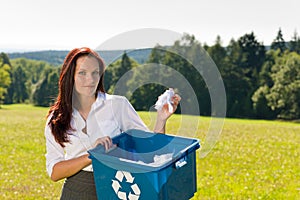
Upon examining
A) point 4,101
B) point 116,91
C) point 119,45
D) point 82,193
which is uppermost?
point 119,45

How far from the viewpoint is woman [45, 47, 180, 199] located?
2.89 metres

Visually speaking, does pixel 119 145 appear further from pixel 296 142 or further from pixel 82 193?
pixel 296 142

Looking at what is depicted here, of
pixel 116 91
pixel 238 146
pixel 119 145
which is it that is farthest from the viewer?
pixel 238 146

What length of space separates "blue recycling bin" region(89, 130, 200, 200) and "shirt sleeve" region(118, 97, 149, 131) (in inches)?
8.5

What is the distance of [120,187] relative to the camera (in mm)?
2459

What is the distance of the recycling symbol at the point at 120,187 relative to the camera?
7.86 feet

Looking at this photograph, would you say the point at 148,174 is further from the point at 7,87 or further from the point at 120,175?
the point at 7,87

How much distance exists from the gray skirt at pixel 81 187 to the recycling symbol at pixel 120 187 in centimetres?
69

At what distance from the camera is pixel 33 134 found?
37.8ft

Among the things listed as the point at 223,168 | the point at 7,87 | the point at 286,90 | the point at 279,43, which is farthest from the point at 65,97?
the point at 7,87

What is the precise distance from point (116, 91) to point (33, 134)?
9.38 m

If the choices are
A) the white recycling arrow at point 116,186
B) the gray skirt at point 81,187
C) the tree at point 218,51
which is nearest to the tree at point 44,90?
the tree at point 218,51

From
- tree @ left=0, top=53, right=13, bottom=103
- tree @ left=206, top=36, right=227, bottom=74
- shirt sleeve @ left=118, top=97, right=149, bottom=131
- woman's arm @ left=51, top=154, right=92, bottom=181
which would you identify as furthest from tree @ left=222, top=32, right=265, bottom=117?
woman's arm @ left=51, top=154, right=92, bottom=181

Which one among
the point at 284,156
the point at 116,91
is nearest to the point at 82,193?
the point at 116,91
